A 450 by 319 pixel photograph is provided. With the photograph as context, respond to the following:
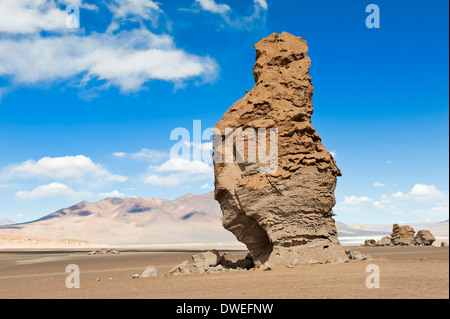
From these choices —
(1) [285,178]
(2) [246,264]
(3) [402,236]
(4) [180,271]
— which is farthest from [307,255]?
(3) [402,236]

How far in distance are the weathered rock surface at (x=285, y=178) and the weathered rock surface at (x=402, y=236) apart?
31896 millimetres

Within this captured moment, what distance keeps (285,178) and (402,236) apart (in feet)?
118

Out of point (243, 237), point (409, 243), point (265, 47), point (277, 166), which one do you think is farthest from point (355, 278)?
point (409, 243)

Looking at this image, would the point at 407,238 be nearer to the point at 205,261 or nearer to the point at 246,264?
the point at 246,264

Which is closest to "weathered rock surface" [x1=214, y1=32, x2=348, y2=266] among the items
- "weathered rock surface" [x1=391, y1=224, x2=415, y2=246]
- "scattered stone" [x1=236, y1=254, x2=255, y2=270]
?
"scattered stone" [x1=236, y1=254, x2=255, y2=270]

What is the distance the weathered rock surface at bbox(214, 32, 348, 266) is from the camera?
15.2 m

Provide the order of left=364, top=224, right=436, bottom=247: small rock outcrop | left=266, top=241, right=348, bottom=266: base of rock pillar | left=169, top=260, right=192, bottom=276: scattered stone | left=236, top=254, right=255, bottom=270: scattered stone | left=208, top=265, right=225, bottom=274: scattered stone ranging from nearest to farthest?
left=266, top=241, right=348, bottom=266: base of rock pillar < left=169, top=260, right=192, bottom=276: scattered stone < left=208, top=265, right=225, bottom=274: scattered stone < left=236, top=254, right=255, bottom=270: scattered stone < left=364, top=224, right=436, bottom=247: small rock outcrop

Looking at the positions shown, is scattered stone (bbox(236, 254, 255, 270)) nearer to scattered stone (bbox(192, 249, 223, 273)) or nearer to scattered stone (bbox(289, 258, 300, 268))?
scattered stone (bbox(192, 249, 223, 273))

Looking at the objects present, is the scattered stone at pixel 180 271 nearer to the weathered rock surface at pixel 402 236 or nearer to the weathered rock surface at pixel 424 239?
the weathered rock surface at pixel 424 239

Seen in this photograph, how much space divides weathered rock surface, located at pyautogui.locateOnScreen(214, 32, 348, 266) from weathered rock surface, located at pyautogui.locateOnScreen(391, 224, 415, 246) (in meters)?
31.9

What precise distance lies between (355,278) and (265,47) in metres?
10.1

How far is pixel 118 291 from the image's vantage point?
432 inches

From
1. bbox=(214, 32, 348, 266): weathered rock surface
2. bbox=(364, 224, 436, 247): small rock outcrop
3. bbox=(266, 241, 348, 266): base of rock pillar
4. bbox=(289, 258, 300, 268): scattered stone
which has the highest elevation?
bbox=(214, 32, 348, 266): weathered rock surface

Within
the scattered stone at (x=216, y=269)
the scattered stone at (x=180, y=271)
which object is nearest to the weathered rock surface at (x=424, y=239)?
the scattered stone at (x=216, y=269)
